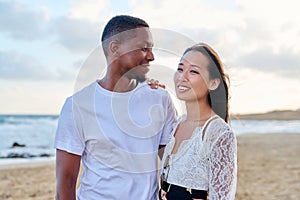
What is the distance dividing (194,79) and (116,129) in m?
0.42

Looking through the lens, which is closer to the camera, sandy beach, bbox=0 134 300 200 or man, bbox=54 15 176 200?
man, bbox=54 15 176 200

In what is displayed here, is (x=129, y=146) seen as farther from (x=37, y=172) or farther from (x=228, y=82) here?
(x=37, y=172)

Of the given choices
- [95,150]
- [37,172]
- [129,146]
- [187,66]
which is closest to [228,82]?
[187,66]

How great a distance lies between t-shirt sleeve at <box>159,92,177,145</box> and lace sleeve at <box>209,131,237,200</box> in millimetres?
386

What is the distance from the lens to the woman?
2.09 metres

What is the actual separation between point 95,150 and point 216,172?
0.57 meters

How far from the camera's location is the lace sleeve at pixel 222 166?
6.81 feet

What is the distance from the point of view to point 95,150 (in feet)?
7.55

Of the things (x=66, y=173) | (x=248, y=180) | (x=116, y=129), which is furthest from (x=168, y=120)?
(x=248, y=180)

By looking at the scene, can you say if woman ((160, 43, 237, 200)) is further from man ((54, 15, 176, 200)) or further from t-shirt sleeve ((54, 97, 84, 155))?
t-shirt sleeve ((54, 97, 84, 155))

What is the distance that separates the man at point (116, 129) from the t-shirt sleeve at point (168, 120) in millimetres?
15

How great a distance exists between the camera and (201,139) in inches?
85.1

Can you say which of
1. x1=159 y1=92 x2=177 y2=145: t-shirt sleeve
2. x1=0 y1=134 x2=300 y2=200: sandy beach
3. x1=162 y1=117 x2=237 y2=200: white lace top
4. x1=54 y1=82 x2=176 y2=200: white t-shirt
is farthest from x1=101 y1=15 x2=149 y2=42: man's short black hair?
x1=0 y1=134 x2=300 y2=200: sandy beach

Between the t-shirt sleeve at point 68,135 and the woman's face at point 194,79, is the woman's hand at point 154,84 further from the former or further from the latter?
the t-shirt sleeve at point 68,135
